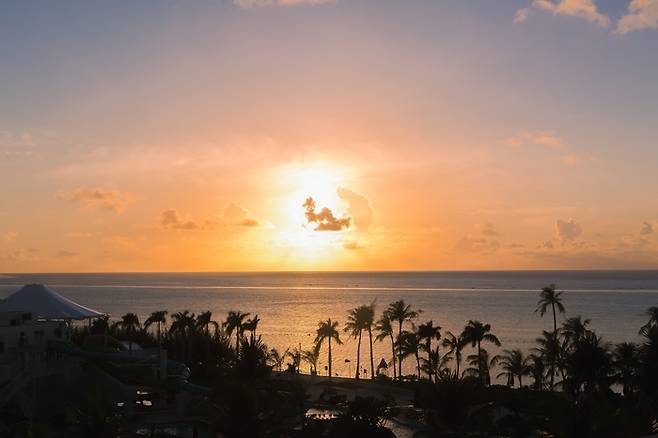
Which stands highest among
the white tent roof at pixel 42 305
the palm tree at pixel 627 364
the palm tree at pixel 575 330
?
the white tent roof at pixel 42 305

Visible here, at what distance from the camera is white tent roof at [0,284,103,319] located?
156ft

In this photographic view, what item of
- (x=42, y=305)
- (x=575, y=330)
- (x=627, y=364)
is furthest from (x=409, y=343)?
(x=42, y=305)

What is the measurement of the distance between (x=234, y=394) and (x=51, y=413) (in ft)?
64.5

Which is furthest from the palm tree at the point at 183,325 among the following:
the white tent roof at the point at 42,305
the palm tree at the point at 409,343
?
the palm tree at the point at 409,343

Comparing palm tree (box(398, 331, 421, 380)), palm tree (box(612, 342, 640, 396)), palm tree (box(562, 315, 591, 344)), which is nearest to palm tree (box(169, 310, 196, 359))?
palm tree (box(398, 331, 421, 380))

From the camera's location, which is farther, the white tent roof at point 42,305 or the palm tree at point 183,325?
the palm tree at point 183,325

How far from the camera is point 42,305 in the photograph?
159ft

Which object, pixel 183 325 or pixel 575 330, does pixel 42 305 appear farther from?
pixel 575 330

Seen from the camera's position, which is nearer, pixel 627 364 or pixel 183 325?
pixel 627 364

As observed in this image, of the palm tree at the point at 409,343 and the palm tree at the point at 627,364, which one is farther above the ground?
the palm tree at the point at 627,364

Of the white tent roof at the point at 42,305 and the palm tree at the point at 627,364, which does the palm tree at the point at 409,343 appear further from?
the white tent roof at the point at 42,305

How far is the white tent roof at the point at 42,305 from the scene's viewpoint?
47.6 m

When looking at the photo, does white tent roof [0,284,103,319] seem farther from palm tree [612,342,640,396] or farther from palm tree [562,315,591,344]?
palm tree [562,315,591,344]

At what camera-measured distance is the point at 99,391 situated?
42875 millimetres
